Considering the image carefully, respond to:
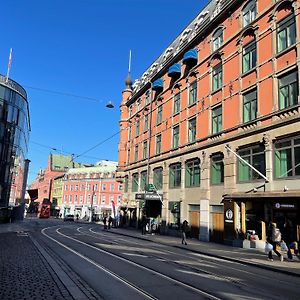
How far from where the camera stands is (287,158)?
68.7 ft

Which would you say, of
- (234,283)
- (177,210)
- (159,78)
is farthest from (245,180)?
(159,78)

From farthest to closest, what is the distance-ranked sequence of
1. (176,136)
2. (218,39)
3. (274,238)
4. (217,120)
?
(176,136) → (218,39) → (217,120) → (274,238)

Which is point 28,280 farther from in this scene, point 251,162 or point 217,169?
point 217,169

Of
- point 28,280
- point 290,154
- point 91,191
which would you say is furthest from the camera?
point 91,191

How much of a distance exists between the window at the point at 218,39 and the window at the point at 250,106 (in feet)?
20.7

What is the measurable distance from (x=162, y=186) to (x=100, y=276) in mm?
26312

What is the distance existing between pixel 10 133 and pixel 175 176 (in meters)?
29.8

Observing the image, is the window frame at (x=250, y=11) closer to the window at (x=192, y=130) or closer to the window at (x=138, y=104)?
the window at (x=192, y=130)

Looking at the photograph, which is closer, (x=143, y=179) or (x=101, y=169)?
(x=143, y=179)

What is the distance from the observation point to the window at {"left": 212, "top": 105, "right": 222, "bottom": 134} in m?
28.2

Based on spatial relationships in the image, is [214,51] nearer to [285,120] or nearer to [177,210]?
[285,120]

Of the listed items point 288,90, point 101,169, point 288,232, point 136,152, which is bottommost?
point 288,232

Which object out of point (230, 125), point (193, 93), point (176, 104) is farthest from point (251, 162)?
point (176, 104)

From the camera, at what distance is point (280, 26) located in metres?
22.8
